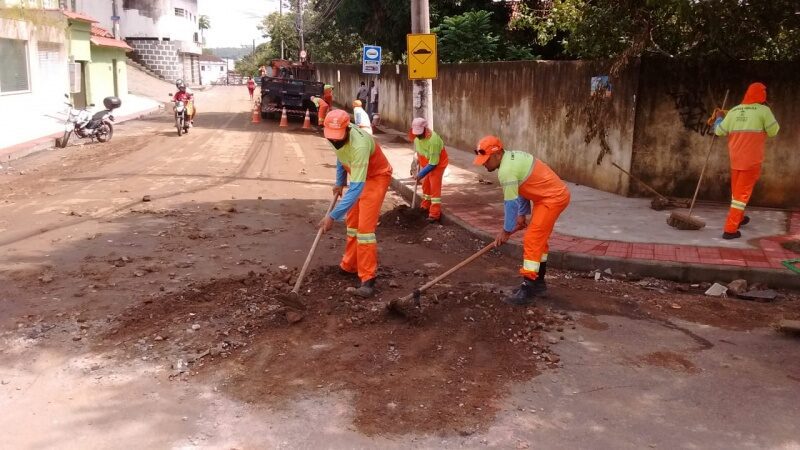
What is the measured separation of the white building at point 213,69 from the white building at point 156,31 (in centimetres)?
3029

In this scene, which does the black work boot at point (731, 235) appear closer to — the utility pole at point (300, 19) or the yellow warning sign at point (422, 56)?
the yellow warning sign at point (422, 56)

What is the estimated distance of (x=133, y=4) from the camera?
139 feet

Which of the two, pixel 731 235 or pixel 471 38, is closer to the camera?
pixel 731 235

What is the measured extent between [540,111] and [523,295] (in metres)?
6.88

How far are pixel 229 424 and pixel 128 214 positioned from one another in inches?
219

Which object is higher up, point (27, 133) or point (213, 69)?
point (213, 69)

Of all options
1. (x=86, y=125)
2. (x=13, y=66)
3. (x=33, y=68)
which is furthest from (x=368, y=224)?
(x=33, y=68)

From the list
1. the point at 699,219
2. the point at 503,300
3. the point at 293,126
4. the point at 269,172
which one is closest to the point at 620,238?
the point at 699,219

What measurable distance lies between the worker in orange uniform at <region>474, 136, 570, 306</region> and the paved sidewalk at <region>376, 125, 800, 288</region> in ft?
4.56

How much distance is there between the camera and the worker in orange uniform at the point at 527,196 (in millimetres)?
4941

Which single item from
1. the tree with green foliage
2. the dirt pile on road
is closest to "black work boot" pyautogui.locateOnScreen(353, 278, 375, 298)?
the dirt pile on road

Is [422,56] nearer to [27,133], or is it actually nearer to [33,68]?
[27,133]

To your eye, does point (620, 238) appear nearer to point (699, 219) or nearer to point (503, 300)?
point (699, 219)

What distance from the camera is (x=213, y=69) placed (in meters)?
84.3
